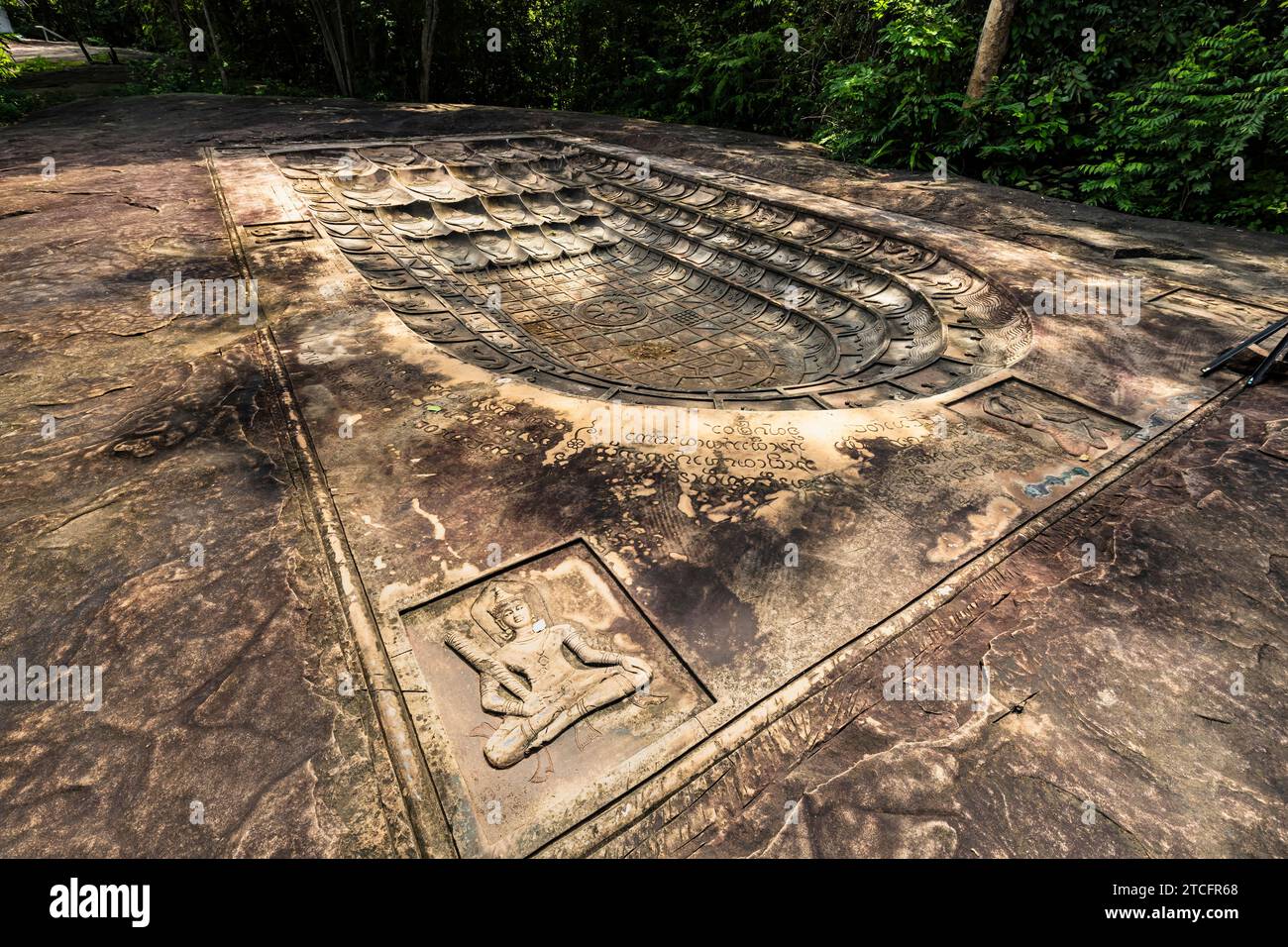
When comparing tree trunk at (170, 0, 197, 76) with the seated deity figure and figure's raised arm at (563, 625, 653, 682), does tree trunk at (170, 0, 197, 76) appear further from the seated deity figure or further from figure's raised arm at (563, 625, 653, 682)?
figure's raised arm at (563, 625, 653, 682)

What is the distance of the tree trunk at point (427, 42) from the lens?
1438 cm

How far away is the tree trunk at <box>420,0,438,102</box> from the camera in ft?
47.2

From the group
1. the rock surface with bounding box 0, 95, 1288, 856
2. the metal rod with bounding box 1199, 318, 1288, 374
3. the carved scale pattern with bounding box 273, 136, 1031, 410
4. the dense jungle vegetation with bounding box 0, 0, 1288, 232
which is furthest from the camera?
the dense jungle vegetation with bounding box 0, 0, 1288, 232

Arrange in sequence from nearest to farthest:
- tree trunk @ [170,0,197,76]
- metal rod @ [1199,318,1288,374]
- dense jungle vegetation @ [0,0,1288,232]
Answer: metal rod @ [1199,318,1288,374] < dense jungle vegetation @ [0,0,1288,232] < tree trunk @ [170,0,197,76]

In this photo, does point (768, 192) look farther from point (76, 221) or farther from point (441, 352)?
point (76, 221)

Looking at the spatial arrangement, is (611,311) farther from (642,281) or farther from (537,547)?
(537,547)

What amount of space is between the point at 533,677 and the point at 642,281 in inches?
295

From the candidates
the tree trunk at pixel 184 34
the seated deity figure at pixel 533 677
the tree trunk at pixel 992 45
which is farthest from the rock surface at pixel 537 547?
the tree trunk at pixel 184 34

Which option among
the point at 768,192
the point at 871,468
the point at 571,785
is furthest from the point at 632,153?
the point at 571,785

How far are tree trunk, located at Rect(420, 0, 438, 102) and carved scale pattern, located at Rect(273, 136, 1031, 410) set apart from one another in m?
5.19

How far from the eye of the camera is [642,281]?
899 centimetres

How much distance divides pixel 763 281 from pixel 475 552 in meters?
6.47

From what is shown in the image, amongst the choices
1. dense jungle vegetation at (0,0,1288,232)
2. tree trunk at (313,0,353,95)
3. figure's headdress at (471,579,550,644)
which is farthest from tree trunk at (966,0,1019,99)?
tree trunk at (313,0,353,95)

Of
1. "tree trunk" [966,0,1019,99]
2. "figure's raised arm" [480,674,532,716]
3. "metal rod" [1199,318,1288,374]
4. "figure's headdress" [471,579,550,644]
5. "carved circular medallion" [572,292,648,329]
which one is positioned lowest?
"figure's raised arm" [480,674,532,716]
